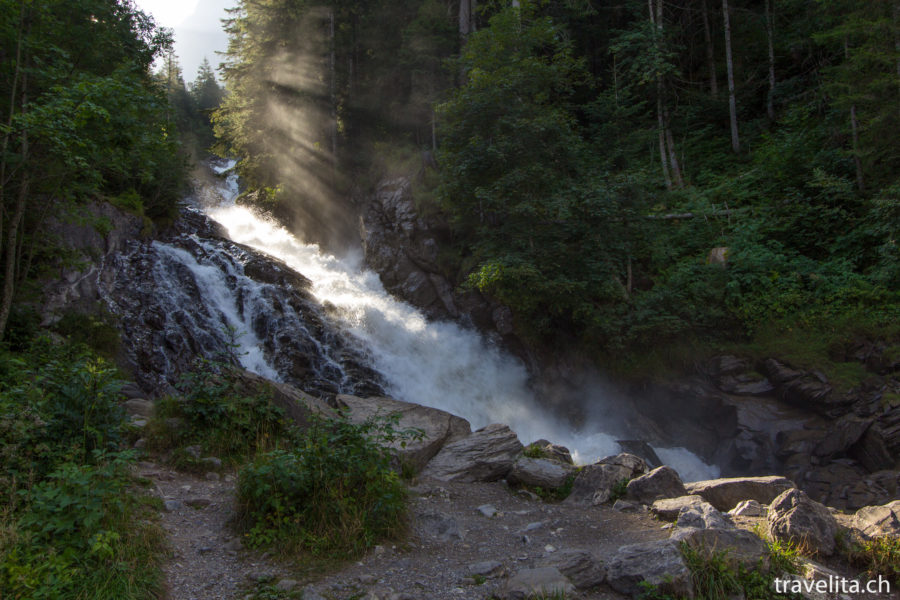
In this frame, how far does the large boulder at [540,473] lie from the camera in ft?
23.7

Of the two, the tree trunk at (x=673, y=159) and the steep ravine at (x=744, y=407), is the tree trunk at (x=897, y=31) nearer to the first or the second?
the steep ravine at (x=744, y=407)

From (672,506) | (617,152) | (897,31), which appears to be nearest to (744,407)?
(672,506)

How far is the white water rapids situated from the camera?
13.0 metres

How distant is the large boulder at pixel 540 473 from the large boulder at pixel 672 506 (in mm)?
1355

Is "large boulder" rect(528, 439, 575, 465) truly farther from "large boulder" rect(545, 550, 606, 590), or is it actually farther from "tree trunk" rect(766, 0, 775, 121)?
"tree trunk" rect(766, 0, 775, 121)

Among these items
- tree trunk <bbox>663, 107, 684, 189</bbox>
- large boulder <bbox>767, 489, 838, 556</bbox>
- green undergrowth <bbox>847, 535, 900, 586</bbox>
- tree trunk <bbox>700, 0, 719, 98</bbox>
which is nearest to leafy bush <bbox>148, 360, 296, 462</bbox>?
large boulder <bbox>767, 489, 838, 556</bbox>

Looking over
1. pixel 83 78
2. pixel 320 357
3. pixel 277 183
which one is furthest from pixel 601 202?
pixel 277 183

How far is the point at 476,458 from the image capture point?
310 inches

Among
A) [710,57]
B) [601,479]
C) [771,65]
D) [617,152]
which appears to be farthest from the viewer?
[710,57]

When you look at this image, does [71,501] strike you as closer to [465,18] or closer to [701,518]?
[701,518]

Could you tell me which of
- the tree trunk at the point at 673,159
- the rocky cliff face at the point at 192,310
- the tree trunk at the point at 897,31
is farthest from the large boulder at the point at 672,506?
the tree trunk at the point at 673,159

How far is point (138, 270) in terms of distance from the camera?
523 inches

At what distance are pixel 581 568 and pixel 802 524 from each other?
256 cm

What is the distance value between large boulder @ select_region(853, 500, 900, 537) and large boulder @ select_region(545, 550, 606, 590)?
127 inches
